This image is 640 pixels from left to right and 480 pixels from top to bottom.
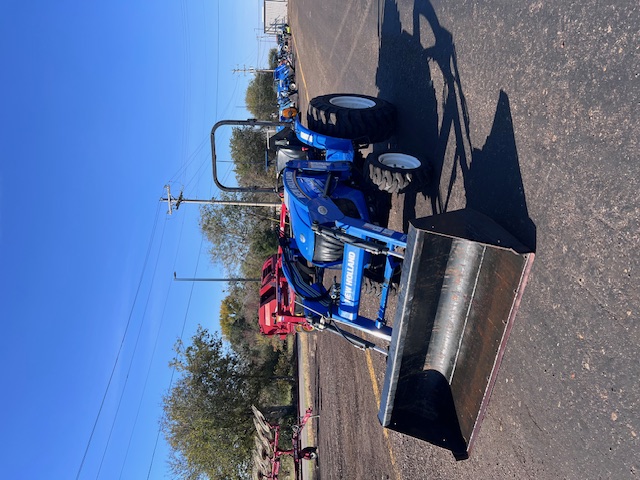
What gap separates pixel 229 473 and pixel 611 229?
12.9m

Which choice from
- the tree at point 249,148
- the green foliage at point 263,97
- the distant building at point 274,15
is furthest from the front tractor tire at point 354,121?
the distant building at point 274,15

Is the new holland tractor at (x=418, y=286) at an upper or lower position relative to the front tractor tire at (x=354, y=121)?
lower

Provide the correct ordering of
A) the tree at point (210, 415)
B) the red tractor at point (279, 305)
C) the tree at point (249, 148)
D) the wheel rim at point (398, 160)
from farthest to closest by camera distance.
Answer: the tree at point (249, 148) < the tree at point (210, 415) < the red tractor at point (279, 305) < the wheel rim at point (398, 160)

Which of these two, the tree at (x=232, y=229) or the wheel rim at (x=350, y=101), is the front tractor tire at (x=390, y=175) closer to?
the wheel rim at (x=350, y=101)

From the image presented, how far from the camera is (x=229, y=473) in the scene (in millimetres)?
12867

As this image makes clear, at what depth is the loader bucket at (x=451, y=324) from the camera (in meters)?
3.49

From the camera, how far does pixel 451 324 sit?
418 cm

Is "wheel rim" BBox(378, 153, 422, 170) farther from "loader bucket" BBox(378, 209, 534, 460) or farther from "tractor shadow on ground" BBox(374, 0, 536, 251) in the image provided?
"loader bucket" BBox(378, 209, 534, 460)

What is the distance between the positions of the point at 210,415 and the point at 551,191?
1185 cm

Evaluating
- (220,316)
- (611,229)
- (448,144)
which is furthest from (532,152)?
(220,316)

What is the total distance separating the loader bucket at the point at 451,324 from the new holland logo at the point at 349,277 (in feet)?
2.21

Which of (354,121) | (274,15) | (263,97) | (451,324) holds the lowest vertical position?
(263,97)

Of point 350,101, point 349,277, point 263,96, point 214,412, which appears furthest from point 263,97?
point 349,277

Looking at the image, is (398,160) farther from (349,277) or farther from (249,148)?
(249,148)
